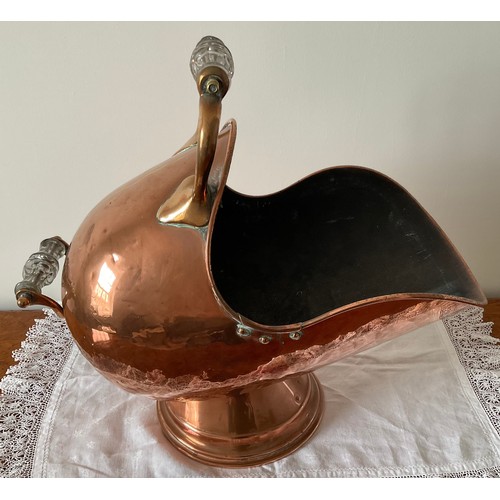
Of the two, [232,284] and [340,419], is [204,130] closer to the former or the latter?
[232,284]

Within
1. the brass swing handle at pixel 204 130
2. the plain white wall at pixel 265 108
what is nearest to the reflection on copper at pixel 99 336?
the brass swing handle at pixel 204 130

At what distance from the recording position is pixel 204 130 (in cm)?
43

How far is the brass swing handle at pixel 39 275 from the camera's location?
50 centimetres

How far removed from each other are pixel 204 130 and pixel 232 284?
265 mm

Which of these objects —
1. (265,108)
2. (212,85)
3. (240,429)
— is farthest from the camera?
(265,108)

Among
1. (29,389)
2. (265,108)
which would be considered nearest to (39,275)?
(29,389)

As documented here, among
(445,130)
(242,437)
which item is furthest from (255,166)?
(242,437)

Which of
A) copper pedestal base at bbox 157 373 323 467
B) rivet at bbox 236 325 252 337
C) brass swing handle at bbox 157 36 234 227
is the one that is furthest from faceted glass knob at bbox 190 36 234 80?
copper pedestal base at bbox 157 373 323 467

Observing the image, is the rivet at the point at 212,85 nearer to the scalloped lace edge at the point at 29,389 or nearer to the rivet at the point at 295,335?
the rivet at the point at 295,335

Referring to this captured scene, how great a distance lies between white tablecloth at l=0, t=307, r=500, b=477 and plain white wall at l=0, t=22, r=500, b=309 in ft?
0.70

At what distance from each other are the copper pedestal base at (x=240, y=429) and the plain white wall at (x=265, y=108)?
32 cm

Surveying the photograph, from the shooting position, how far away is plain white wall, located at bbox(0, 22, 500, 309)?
660 millimetres

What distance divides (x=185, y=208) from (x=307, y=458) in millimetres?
309

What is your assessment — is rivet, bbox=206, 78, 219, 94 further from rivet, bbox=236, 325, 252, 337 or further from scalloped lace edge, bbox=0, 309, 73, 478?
scalloped lace edge, bbox=0, 309, 73, 478
